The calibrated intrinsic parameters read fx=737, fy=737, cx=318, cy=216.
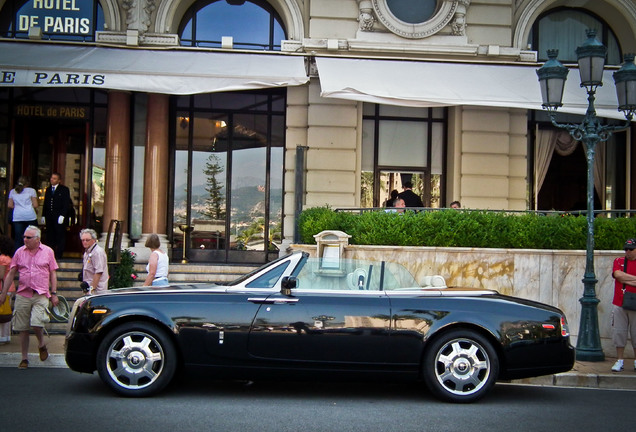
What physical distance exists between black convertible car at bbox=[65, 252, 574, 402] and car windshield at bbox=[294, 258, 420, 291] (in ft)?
0.61

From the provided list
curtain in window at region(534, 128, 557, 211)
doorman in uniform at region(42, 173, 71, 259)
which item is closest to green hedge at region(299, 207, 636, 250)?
curtain in window at region(534, 128, 557, 211)

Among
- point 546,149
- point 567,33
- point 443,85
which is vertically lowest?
point 546,149

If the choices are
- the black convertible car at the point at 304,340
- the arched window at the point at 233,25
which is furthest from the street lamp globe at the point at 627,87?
the arched window at the point at 233,25

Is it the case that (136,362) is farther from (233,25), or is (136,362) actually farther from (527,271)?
(233,25)

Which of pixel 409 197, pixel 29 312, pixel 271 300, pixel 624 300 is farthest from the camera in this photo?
pixel 409 197

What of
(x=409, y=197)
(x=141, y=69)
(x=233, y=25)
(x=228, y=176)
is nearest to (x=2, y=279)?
(x=141, y=69)

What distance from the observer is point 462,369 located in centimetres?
705

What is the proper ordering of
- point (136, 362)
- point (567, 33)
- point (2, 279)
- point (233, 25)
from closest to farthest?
point (136, 362) < point (2, 279) < point (233, 25) < point (567, 33)

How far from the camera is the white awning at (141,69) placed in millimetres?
13570

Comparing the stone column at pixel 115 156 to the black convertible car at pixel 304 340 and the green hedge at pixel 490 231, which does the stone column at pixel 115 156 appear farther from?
the black convertible car at pixel 304 340

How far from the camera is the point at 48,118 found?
1605cm

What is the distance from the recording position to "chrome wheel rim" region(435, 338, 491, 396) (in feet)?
23.1

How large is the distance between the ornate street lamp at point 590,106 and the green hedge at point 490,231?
1200mm

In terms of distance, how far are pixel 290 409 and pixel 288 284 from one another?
1172 mm
